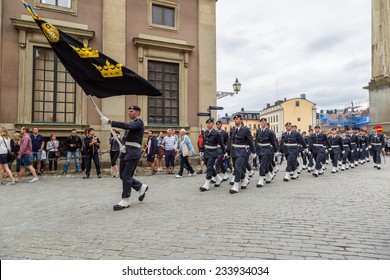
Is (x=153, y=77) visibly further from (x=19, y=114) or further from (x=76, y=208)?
(x=76, y=208)

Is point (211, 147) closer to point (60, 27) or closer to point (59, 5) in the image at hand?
point (60, 27)

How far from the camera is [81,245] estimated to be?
12.9 ft

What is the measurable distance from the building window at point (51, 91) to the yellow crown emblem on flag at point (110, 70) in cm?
938

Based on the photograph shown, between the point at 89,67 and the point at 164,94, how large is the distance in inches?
425

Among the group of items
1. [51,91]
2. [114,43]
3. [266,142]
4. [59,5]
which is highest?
[59,5]

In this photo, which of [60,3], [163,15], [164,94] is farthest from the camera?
[163,15]

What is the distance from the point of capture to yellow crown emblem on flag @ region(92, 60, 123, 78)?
6352 mm

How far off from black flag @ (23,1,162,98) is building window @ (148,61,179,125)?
10.2 metres

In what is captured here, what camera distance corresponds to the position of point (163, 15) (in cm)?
1731

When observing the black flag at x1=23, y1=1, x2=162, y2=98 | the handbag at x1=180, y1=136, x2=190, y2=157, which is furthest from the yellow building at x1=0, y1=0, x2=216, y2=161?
the black flag at x1=23, y1=1, x2=162, y2=98

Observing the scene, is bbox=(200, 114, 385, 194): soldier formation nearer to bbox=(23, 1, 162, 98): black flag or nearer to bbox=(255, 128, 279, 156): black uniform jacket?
bbox=(255, 128, 279, 156): black uniform jacket

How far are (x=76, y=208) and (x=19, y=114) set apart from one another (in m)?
9.54

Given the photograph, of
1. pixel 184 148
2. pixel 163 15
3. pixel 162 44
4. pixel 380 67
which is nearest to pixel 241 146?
pixel 184 148

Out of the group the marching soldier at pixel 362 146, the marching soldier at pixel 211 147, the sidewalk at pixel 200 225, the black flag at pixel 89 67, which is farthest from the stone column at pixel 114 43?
the marching soldier at pixel 362 146
